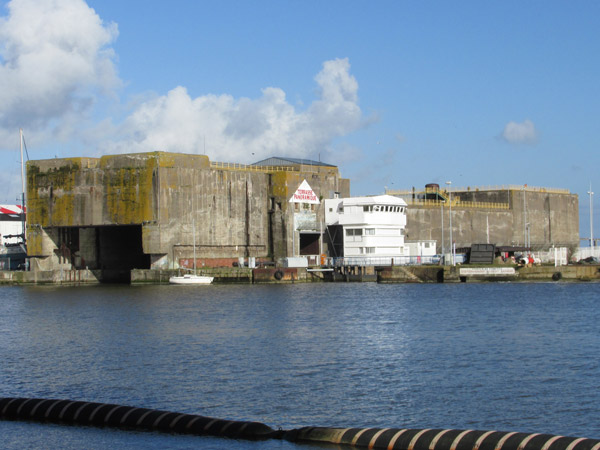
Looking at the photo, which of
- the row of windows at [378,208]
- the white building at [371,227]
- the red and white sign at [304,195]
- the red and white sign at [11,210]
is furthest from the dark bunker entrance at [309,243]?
the red and white sign at [11,210]

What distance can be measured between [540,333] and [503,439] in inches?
853

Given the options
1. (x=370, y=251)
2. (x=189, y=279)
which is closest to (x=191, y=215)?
(x=189, y=279)

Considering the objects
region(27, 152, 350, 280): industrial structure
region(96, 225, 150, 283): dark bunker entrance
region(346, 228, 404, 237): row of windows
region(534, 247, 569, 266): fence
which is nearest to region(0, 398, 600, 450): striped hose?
region(27, 152, 350, 280): industrial structure

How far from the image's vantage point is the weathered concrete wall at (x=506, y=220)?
101 meters

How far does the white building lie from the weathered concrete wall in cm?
1332

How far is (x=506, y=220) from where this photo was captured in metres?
112

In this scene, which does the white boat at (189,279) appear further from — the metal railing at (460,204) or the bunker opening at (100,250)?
the metal railing at (460,204)

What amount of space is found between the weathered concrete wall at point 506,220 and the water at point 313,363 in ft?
143

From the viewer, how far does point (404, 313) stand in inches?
Result: 1955

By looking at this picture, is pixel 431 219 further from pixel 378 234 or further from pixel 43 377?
pixel 43 377

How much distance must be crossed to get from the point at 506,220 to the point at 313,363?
84.7m

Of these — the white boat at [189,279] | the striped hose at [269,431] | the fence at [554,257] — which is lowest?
the striped hose at [269,431]

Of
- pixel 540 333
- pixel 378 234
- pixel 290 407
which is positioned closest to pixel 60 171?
pixel 378 234

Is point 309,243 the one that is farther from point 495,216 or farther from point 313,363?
point 313,363
